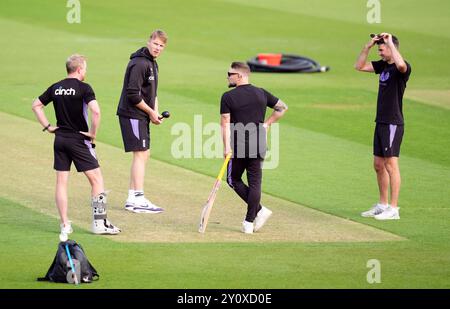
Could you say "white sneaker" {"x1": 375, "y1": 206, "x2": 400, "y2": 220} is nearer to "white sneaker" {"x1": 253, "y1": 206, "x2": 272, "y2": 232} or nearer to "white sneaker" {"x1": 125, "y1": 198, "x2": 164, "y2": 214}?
"white sneaker" {"x1": 253, "y1": 206, "x2": 272, "y2": 232}

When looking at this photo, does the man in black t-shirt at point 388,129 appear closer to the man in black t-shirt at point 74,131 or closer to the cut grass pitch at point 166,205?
the cut grass pitch at point 166,205

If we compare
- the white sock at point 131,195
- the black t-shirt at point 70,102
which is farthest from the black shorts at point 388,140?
the black t-shirt at point 70,102

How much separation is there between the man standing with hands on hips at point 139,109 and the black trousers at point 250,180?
5.39 ft

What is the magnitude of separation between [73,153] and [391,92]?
4743 millimetres

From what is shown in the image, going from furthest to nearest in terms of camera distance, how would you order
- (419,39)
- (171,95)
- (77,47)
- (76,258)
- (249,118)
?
(419,39) → (77,47) → (171,95) → (249,118) → (76,258)

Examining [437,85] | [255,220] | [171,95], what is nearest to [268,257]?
[255,220]

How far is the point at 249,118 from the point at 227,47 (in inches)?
841

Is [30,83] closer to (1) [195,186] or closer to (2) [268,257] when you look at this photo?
(1) [195,186]

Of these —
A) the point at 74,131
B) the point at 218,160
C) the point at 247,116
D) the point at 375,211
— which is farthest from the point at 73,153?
the point at 218,160

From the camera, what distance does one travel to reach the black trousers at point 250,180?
15008 millimetres

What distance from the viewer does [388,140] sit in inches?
636

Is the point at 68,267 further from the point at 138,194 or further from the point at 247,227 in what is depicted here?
the point at 138,194

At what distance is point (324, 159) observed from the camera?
67.5 ft

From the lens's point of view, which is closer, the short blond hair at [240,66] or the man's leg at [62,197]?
the man's leg at [62,197]
